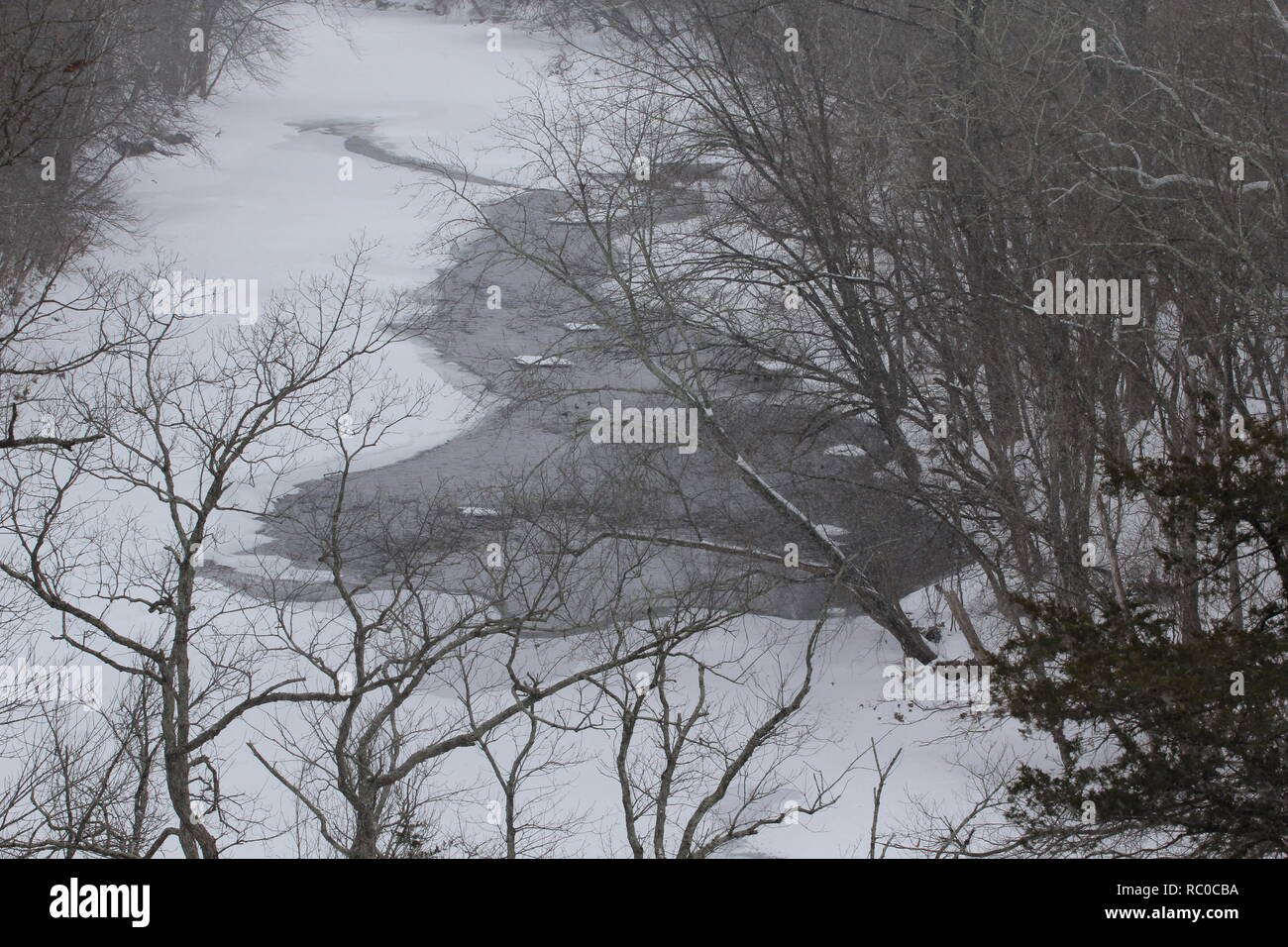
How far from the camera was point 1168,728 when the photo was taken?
7781 mm

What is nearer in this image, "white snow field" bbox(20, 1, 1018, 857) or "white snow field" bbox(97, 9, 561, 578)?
"white snow field" bbox(20, 1, 1018, 857)

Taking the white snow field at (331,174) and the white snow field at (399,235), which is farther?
the white snow field at (331,174)

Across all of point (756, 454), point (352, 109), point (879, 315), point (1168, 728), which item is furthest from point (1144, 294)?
point (352, 109)

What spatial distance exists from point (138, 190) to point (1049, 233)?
90.4 ft

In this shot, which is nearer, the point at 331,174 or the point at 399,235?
the point at 399,235

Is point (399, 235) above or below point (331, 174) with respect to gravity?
below

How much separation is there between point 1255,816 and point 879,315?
11316 millimetres

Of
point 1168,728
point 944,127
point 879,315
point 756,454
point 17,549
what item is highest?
point 944,127
